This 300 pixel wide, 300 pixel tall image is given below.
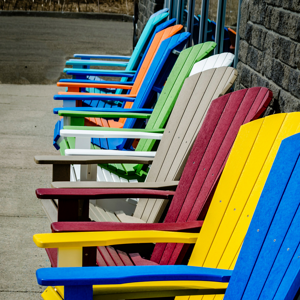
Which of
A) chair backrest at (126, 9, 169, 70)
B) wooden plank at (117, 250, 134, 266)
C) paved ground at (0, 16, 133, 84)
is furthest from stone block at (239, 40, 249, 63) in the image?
paved ground at (0, 16, 133, 84)

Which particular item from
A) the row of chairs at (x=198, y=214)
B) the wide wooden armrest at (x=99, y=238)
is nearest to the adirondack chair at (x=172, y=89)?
the row of chairs at (x=198, y=214)

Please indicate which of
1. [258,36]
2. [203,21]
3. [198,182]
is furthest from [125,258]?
[203,21]

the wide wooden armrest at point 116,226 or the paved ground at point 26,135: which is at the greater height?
the wide wooden armrest at point 116,226

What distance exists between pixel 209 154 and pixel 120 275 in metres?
1.10

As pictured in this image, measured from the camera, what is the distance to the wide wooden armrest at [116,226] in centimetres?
182

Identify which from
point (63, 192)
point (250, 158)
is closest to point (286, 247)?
point (250, 158)

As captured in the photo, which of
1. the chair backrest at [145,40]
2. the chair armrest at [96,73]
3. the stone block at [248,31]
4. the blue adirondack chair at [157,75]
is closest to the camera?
the stone block at [248,31]

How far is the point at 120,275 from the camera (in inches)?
57.1

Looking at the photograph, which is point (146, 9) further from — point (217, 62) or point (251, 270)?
point (251, 270)

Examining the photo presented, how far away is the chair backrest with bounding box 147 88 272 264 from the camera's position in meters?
2.30

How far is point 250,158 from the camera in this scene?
6.41ft

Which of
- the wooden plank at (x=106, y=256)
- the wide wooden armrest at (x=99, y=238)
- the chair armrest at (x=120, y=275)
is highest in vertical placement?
the chair armrest at (x=120, y=275)

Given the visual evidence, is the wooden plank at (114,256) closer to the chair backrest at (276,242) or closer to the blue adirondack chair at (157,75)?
the chair backrest at (276,242)

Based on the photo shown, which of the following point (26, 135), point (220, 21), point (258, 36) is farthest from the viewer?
point (26, 135)
